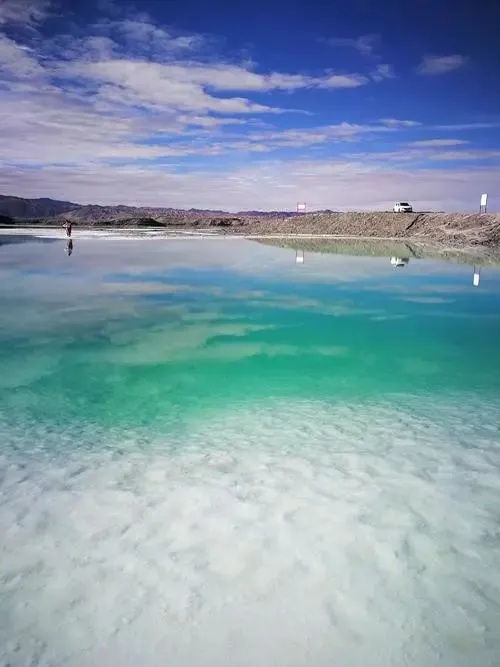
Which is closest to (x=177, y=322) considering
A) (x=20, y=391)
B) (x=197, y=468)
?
(x=20, y=391)

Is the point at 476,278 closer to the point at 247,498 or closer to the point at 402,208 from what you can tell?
the point at 247,498

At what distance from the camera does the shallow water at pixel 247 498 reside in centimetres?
282

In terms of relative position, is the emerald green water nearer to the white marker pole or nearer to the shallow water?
the shallow water

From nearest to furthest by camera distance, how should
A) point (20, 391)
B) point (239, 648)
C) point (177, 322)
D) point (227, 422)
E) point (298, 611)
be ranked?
point (239, 648)
point (298, 611)
point (227, 422)
point (20, 391)
point (177, 322)

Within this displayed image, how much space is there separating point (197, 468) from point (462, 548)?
2121mm

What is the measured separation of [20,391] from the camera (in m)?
6.57

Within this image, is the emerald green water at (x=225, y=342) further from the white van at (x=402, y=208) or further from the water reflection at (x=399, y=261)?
the white van at (x=402, y=208)

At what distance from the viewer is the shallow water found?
2816 mm

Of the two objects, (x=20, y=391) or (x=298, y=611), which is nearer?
(x=298, y=611)

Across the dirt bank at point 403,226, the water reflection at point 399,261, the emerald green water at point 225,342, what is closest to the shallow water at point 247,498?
the emerald green water at point 225,342

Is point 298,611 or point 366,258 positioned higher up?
point 366,258

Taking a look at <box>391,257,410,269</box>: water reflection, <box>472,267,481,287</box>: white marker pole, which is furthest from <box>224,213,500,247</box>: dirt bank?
<box>472,267,481,287</box>: white marker pole

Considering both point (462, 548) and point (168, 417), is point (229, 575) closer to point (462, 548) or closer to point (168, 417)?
point (462, 548)

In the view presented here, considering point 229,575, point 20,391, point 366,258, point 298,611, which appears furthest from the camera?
point 366,258
